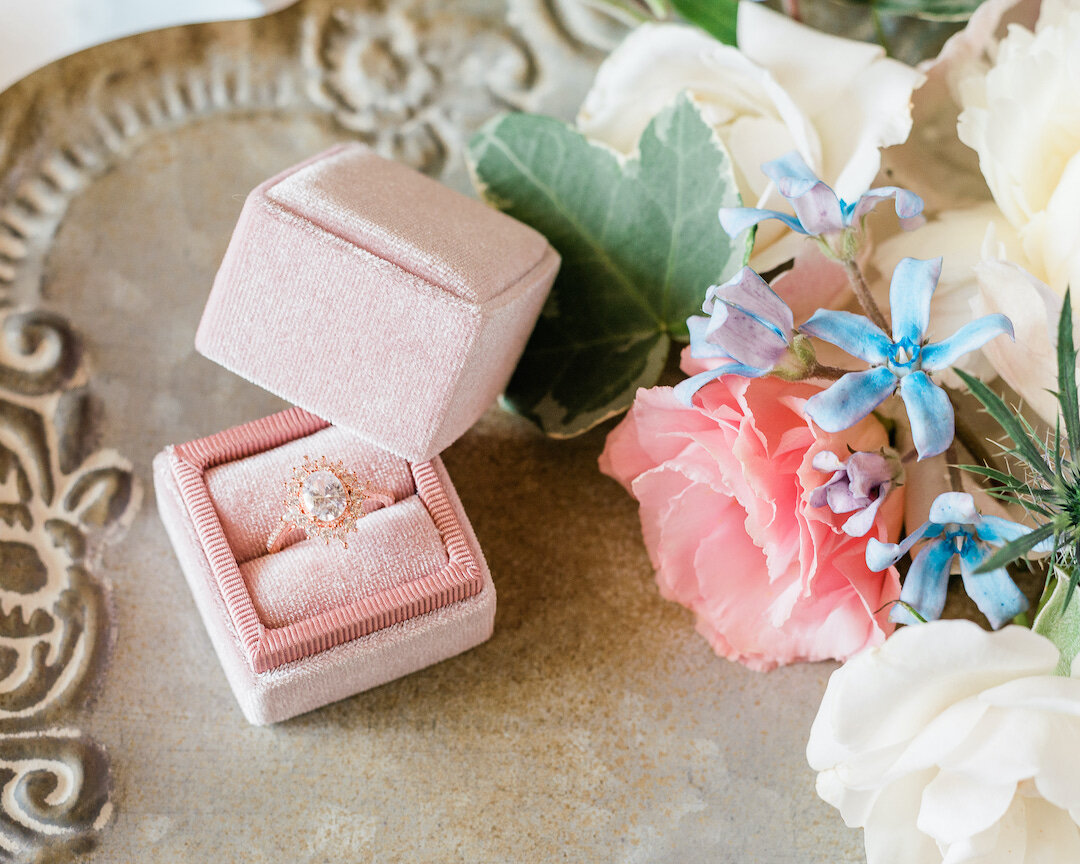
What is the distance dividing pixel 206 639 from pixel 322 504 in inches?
4.9

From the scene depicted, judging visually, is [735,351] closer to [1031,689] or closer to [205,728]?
[1031,689]

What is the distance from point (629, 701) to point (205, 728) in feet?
0.77

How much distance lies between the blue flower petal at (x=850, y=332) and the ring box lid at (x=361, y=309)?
0.53ft

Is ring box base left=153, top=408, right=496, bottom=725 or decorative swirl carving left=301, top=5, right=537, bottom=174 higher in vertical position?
decorative swirl carving left=301, top=5, right=537, bottom=174

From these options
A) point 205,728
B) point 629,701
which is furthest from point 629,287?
point 205,728

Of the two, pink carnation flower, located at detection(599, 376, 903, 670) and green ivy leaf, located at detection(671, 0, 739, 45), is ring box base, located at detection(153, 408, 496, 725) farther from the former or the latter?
green ivy leaf, located at detection(671, 0, 739, 45)

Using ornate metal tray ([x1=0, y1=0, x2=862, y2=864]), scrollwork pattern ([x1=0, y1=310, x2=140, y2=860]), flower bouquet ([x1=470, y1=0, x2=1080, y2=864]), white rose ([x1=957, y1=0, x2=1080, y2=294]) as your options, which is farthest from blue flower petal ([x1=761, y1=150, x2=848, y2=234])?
scrollwork pattern ([x1=0, y1=310, x2=140, y2=860])

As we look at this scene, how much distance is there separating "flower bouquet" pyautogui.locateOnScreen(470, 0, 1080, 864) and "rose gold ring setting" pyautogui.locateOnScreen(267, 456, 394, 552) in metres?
0.13

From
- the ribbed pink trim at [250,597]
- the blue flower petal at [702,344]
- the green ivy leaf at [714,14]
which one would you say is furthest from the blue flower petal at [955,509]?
the green ivy leaf at [714,14]

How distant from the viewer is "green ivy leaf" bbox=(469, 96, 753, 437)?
59 cm

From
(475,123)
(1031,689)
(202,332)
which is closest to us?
(1031,689)

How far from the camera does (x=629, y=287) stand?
621mm

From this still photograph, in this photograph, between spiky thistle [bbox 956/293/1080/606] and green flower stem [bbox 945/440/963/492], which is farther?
green flower stem [bbox 945/440/963/492]

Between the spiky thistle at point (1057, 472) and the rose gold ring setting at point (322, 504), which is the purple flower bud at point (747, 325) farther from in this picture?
the rose gold ring setting at point (322, 504)
